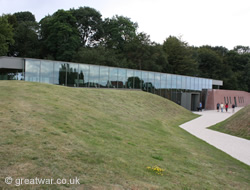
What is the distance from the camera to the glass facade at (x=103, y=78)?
25.7 meters

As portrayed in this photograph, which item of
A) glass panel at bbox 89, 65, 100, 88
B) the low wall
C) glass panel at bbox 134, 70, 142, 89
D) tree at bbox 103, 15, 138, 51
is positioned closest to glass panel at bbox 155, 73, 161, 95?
glass panel at bbox 134, 70, 142, 89

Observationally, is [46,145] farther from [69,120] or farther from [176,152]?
[176,152]

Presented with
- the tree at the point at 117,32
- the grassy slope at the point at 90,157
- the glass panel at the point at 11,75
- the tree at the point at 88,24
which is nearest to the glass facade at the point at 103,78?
the glass panel at the point at 11,75

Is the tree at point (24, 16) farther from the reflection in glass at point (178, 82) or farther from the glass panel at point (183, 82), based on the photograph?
the glass panel at point (183, 82)

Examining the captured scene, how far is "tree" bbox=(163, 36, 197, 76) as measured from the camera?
73.2 meters

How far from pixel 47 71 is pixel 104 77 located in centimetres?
811

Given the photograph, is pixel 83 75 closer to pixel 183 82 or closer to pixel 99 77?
pixel 99 77

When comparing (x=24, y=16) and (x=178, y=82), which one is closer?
(x=178, y=82)

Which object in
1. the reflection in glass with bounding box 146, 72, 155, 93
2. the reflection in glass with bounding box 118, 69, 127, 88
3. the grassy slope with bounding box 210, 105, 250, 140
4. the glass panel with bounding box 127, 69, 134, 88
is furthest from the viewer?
the reflection in glass with bounding box 146, 72, 155, 93

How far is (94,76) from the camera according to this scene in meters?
30.5

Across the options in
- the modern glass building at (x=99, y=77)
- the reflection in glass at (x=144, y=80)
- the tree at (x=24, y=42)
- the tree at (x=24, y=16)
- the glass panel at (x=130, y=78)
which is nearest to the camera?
the modern glass building at (x=99, y=77)

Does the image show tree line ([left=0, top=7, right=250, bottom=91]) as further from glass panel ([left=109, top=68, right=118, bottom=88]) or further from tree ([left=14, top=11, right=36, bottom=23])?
glass panel ([left=109, top=68, right=118, bottom=88])

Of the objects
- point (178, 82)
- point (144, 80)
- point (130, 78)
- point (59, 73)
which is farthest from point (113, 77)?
point (178, 82)

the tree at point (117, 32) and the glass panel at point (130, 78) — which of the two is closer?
the glass panel at point (130, 78)
